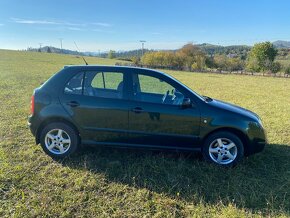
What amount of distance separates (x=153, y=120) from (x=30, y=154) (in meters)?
2.28

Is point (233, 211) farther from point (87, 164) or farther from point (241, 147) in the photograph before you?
point (87, 164)

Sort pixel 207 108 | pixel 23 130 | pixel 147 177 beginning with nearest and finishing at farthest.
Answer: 1. pixel 147 177
2. pixel 207 108
3. pixel 23 130

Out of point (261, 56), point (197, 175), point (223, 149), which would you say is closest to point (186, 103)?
point (223, 149)

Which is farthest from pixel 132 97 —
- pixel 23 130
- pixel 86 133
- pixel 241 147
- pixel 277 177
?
pixel 23 130

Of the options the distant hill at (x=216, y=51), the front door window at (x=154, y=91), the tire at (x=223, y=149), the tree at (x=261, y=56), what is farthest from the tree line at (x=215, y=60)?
the tire at (x=223, y=149)

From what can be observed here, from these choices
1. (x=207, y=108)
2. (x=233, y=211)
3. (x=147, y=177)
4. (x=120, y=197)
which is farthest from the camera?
(x=207, y=108)

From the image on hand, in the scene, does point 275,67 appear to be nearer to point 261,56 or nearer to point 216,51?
point 261,56

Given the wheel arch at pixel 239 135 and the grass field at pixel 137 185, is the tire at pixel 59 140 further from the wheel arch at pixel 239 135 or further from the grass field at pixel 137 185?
the wheel arch at pixel 239 135

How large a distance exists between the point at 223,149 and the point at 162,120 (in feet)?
3.70

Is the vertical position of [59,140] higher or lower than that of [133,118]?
lower

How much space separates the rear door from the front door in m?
0.17

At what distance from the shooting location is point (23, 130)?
6.02 meters

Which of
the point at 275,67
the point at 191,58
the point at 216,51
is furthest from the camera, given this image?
the point at 216,51

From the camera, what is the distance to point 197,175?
159 inches
